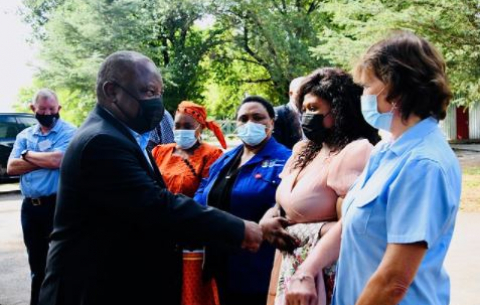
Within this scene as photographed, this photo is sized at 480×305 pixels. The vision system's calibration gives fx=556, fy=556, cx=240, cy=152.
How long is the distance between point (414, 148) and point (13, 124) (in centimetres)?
1579

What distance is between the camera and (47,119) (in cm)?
549

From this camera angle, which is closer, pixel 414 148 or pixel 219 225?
pixel 414 148

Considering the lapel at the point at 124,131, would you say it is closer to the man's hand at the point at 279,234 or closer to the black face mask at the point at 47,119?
the man's hand at the point at 279,234

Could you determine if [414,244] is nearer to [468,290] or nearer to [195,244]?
[195,244]

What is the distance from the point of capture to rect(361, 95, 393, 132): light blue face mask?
2.06 meters

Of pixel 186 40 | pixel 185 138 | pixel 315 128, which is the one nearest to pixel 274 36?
pixel 186 40

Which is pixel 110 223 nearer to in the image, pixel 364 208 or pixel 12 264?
pixel 364 208

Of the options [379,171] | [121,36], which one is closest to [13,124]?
[121,36]

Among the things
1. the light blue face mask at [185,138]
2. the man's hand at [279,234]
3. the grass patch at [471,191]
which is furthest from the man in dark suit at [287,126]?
the grass patch at [471,191]

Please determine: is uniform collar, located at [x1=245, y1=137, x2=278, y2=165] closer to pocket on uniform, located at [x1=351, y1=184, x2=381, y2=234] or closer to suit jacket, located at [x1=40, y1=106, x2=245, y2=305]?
suit jacket, located at [x1=40, y1=106, x2=245, y2=305]

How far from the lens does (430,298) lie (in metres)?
2.00

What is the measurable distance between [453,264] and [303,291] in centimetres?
495

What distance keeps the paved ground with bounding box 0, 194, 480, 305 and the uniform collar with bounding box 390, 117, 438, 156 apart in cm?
401

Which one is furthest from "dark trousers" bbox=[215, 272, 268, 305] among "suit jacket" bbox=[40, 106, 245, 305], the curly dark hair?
"suit jacket" bbox=[40, 106, 245, 305]
